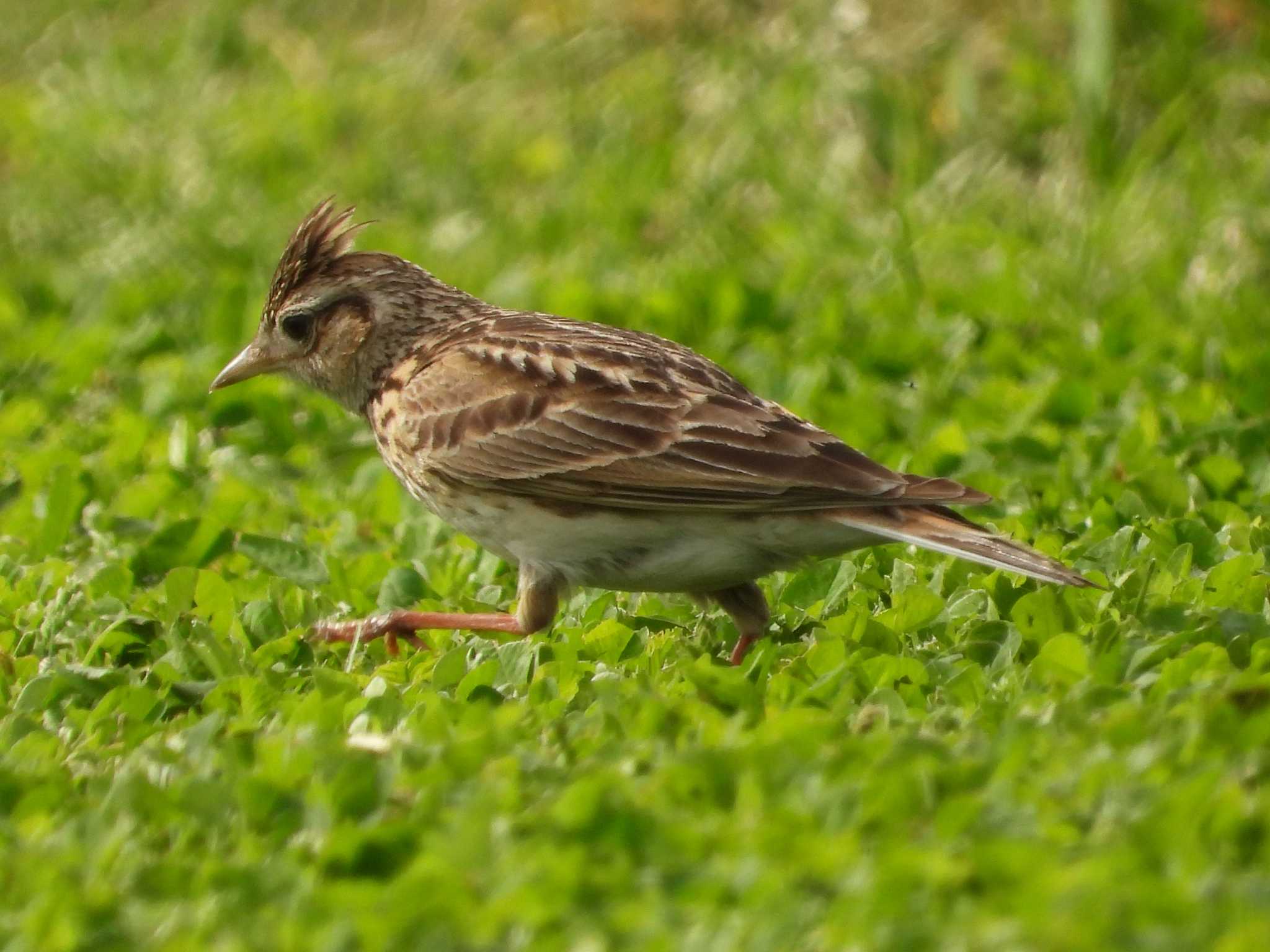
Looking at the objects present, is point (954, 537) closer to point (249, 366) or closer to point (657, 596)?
point (657, 596)

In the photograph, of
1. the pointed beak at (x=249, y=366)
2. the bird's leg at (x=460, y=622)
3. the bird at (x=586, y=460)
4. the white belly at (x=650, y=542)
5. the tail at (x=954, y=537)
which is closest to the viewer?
the tail at (x=954, y=537)

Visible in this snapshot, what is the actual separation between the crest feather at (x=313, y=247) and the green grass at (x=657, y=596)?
3.01 feet

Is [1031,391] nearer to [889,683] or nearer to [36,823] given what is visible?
[889,683]

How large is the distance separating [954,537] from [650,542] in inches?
37.6

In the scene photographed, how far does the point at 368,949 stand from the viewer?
4.13 metres

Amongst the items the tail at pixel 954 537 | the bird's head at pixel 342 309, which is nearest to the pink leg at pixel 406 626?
the bird's head at pixel 342 309

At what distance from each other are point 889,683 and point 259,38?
9.23 meters

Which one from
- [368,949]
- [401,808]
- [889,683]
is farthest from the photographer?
[889,683]

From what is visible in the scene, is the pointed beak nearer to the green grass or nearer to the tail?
the green grass

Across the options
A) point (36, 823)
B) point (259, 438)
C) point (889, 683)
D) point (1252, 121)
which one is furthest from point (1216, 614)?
point (1252, 121)

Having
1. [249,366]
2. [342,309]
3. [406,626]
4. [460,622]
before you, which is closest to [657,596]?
[460,622]

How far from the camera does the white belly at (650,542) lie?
602cm

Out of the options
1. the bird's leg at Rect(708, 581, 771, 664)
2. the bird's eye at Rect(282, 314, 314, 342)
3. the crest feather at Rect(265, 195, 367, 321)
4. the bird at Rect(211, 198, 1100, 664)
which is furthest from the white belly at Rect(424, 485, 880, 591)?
the crest feather at Rect(265, 195, 367, 321)

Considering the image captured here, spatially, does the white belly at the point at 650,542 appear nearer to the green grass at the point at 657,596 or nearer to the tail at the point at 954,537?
the tail at the point at 954,537
